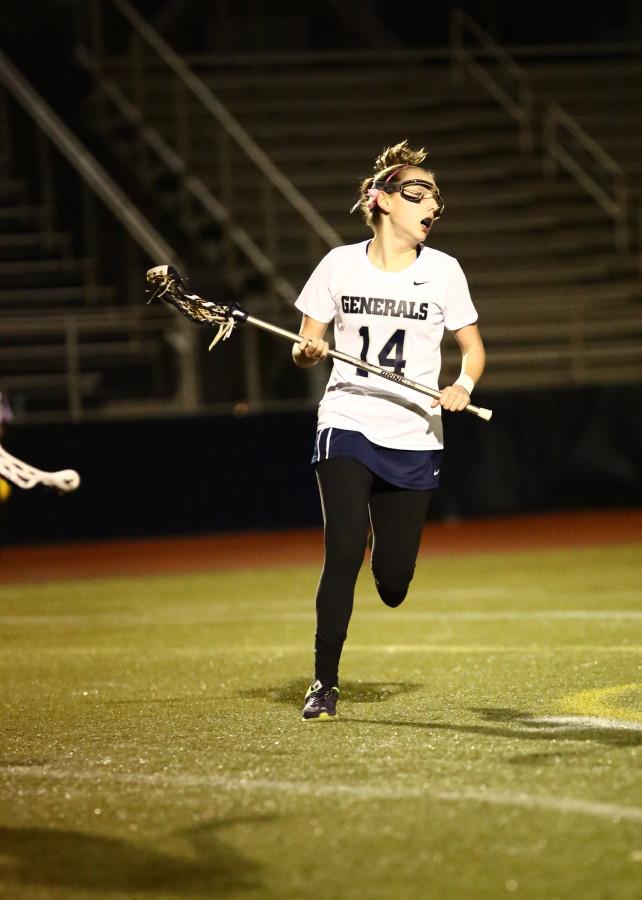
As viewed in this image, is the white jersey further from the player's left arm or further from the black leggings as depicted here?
the black leggings

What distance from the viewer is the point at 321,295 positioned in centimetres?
606

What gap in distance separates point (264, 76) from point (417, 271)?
16758 mm

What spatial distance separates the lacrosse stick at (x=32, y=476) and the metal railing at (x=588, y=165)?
1512 centimetres

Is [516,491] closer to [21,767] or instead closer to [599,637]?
[599,637]

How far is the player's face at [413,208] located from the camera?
5.97 meters

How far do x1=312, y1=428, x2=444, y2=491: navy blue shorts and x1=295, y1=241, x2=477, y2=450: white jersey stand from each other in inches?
1.2

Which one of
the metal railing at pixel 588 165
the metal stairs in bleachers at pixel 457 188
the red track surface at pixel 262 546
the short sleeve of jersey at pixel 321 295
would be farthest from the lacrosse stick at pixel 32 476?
the metal railing at pixel 588 165

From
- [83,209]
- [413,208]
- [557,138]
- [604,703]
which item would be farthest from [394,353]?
[557,138]

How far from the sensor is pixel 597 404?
16.2 metres

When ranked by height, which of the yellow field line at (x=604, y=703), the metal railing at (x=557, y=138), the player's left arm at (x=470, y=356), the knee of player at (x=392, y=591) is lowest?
the yellow field line at (x=604, y=703)

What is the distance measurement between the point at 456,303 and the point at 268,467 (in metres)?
9.52

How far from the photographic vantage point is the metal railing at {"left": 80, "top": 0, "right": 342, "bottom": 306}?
17812 mm

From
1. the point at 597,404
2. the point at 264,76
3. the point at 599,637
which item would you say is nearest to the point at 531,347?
the point at 597,404

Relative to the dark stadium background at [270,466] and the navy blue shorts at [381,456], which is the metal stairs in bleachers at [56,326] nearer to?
the dark stadium background at [270,466]
